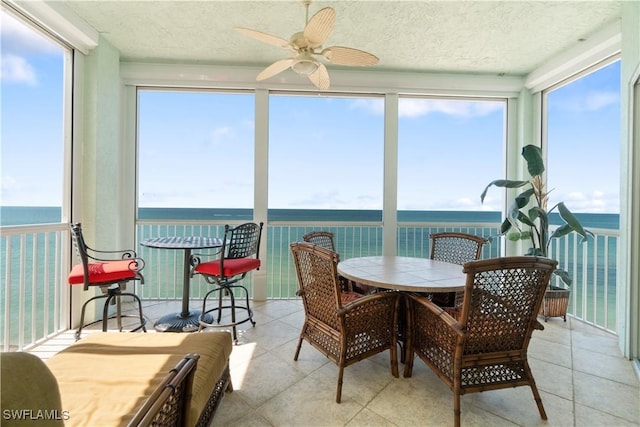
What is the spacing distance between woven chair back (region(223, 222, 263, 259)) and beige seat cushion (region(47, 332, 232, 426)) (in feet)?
3.36

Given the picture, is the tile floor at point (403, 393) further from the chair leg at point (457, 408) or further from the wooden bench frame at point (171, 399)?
the wooden bench frame at point (171, 399)

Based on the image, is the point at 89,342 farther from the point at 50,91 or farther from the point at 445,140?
the point at 445,140

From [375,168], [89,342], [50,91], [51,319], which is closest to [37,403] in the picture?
[89,342]

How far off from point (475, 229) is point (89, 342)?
4.31m

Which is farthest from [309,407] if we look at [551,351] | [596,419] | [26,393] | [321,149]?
[321,149]

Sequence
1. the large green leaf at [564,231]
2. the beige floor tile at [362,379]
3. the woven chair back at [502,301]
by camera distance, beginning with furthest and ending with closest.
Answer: the large green leaf at [564,231]
the beige floor tile at [362,379]
the woven chair back at [502,301]

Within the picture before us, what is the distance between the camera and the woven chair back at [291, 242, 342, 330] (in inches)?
68.9

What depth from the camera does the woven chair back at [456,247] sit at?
8.74 ft

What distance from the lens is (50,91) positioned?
272cm

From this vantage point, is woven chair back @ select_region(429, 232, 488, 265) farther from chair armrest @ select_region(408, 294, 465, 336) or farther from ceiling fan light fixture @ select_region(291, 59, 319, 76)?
ceiling fan light fixture @ select_region(291, 59, 319, 76)

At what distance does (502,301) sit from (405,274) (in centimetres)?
71

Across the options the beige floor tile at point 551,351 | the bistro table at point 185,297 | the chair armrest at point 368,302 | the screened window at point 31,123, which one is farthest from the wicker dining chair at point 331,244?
the screened window at point 31,123

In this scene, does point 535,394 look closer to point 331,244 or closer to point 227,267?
point 331,244

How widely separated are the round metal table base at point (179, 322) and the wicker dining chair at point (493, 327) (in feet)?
7.35
